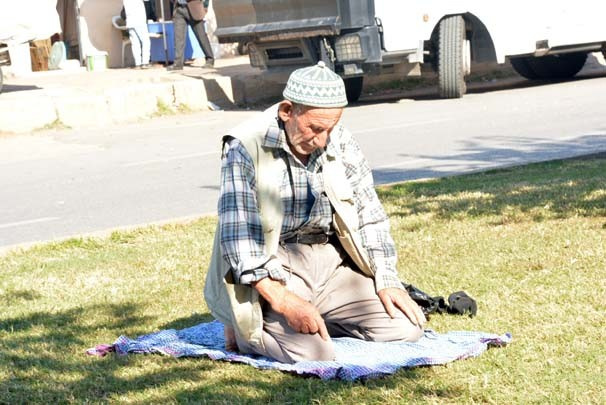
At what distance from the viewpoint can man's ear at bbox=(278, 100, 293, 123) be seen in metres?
4.56

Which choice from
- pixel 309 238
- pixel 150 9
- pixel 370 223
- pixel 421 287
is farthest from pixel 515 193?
pixel 150 9

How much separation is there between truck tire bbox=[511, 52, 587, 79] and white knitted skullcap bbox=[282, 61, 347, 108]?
1314cm

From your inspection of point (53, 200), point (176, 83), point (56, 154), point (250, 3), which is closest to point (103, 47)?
point (176, 83)

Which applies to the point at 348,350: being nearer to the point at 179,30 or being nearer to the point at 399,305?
the point at 399,305

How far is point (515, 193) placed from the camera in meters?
7.98

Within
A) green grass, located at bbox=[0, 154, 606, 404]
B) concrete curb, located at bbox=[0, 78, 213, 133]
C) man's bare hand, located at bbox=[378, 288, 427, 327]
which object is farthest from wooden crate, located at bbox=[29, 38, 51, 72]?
→ man's bare hand, located at bbox=[378, 288, 427, 327]

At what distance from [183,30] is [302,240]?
43.9 feet

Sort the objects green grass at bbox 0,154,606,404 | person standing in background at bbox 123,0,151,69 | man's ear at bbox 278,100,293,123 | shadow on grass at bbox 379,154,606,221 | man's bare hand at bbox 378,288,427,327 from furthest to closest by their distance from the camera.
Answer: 1. person standing in background at bbox 123,0,151,69
2. shadow on grass at bbox 379,154,606,221
3. man's bare hand at bbox 378,288,427,327
4. man's ear at bbox 278,100,293,123
5. green grass at bbox 0,154,606,404

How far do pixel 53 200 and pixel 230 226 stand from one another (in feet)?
17.2

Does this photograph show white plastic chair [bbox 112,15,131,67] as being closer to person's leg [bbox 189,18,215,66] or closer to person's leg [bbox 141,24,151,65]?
person's leg [bbox 141,24,151,65]

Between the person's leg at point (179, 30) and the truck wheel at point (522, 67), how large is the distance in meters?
4.93

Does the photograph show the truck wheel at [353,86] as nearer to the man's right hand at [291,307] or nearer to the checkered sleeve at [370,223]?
the checkered sleeve at [370,223]

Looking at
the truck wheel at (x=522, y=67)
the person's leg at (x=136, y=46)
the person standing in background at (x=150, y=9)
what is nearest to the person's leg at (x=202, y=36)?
the person's leg at (x=136, y=46)

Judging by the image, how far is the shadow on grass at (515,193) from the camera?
739 cm
